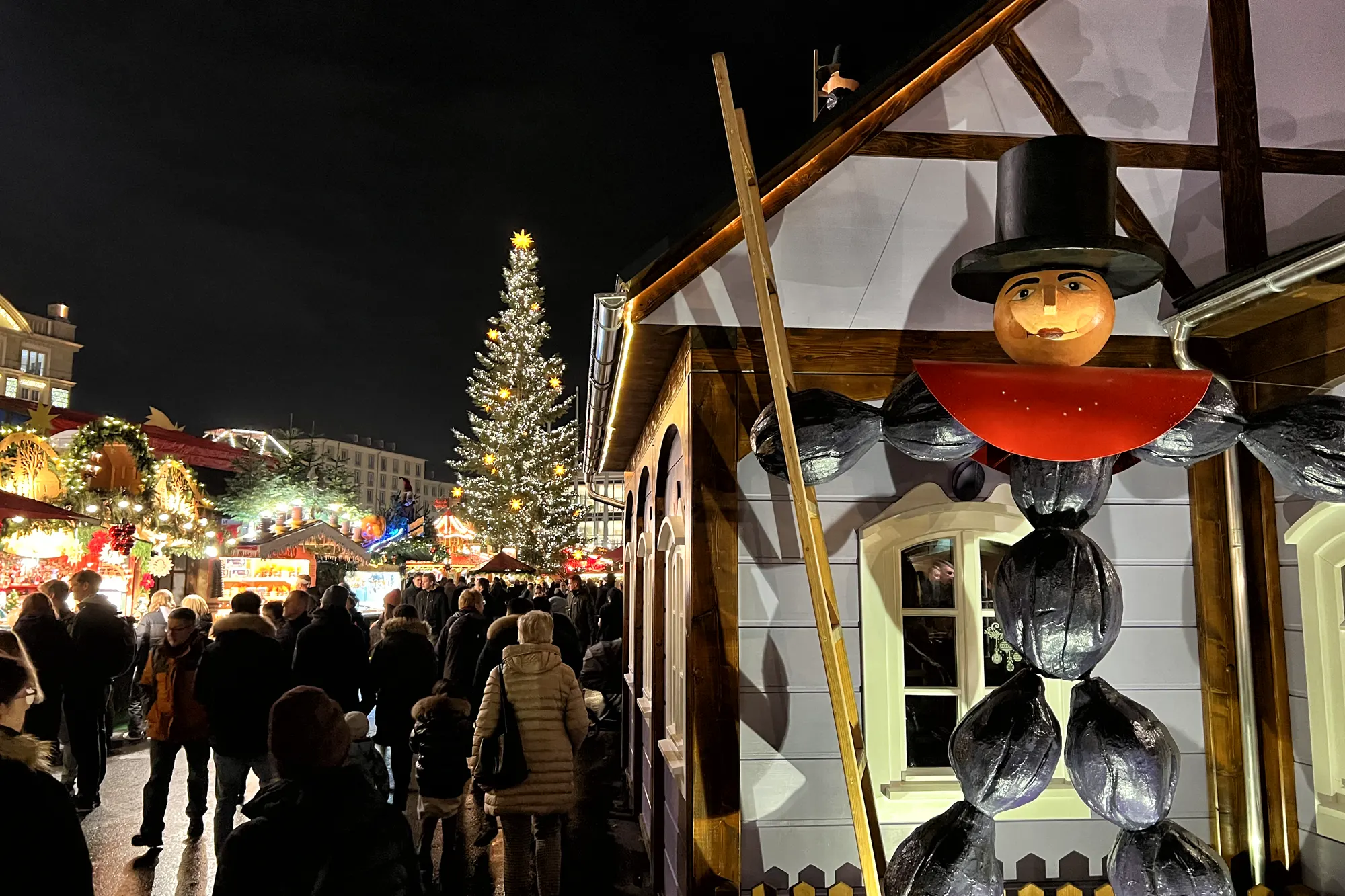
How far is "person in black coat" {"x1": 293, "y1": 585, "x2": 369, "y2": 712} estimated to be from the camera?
698 centimetres

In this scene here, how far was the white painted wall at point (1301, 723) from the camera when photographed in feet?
13.9

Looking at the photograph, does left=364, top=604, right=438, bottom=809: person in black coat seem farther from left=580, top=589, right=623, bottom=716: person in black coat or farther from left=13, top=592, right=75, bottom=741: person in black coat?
left=580, top=589, right=623, bottom=716: person in black coat

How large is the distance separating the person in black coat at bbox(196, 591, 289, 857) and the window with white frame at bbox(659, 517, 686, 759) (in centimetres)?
274

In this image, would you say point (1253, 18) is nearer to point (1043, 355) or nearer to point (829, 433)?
point (1043, 355)

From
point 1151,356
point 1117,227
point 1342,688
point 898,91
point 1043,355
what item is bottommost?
point 1342,688

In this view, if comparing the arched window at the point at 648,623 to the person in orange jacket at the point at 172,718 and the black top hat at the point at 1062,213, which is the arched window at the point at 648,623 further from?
the black top hat at the point at 1062,213

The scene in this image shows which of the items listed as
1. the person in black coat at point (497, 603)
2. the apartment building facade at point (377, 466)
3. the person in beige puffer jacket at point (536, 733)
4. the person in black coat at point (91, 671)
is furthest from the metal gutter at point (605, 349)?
the apartment building facade at point (377, 466)

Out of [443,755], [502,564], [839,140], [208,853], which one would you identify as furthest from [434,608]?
[839,140]

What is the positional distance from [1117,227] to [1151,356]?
71 centimetres

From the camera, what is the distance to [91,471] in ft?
36.9

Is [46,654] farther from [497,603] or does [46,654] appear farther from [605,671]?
[497,603]

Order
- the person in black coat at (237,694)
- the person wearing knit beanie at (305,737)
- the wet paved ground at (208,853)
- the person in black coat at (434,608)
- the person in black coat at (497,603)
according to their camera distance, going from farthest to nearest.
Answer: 1. the person in black coat at (434,608)
2. the person in black coat at (497,603)
3. the wet paved ground at (208,853)
4. the person in black coat at (237,694)
5. the person wearing knit beanie at (305,737)

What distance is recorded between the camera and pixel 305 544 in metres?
20.9

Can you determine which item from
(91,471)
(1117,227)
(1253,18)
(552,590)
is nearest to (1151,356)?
(1117,227)
